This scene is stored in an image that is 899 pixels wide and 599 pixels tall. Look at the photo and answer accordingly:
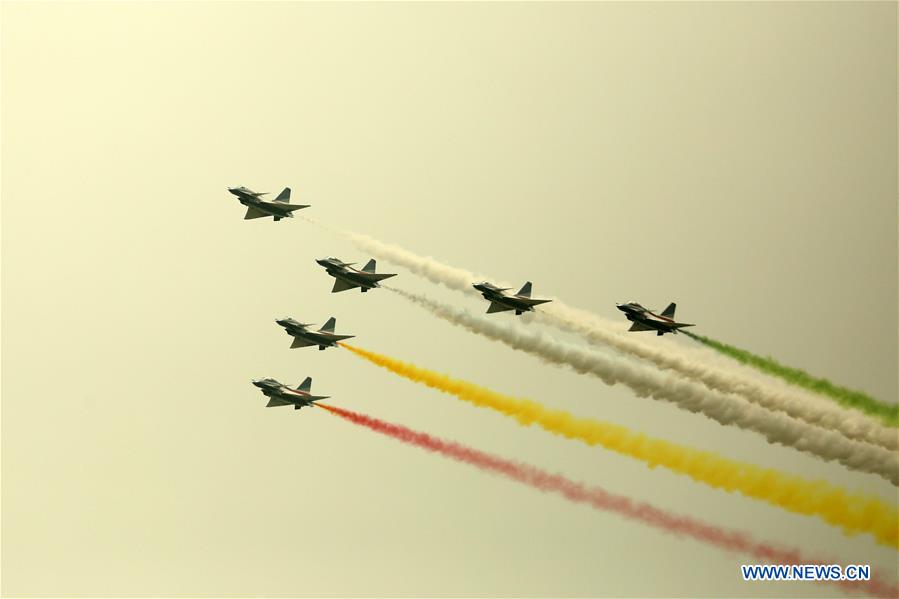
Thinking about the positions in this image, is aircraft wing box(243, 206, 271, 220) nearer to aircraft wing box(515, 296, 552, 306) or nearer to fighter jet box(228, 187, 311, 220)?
fighter jet box(228, 187, 311, 220)

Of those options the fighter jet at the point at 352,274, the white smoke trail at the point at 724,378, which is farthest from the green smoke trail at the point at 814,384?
the fighter jet at the point at 352,274

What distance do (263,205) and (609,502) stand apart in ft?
76.7

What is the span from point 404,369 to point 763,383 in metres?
18.0

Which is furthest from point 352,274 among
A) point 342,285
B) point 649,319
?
point 649,319

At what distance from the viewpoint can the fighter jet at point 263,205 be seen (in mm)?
78625

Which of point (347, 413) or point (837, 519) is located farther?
Result: point (347, 413)

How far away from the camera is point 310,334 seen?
263 feet

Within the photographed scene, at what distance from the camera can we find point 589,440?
7738cm

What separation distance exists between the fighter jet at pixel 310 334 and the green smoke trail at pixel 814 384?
60.5 ft

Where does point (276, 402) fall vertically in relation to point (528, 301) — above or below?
below

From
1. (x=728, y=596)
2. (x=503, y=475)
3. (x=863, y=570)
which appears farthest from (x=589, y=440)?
(x=728, y=596)

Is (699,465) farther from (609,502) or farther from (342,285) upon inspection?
(342,285)

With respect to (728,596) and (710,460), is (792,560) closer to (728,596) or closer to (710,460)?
(710,460)

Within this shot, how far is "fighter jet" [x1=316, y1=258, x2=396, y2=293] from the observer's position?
7756cm
